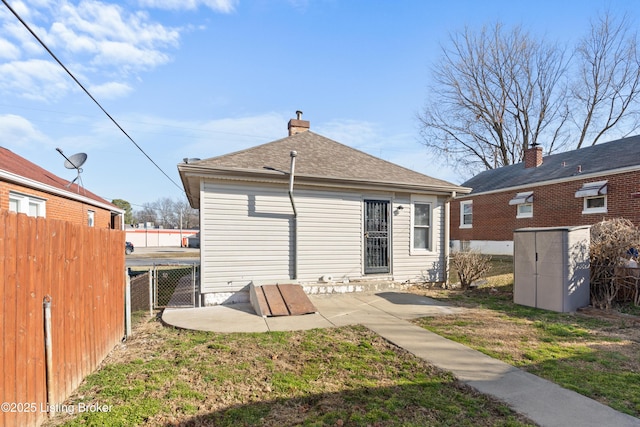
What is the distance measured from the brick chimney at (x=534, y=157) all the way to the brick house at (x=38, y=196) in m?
21.6

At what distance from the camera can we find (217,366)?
12.8ft

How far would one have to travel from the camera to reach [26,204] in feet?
33.2

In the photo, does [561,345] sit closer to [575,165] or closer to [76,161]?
[575,165]

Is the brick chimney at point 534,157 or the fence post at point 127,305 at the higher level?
the brick chimney at point 534,157

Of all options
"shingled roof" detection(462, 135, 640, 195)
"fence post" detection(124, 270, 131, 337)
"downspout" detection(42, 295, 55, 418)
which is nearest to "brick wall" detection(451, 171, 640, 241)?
"shingled roof" detection(462, 135, 640, 195)

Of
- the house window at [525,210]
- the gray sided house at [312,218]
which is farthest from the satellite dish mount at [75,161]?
the house window at [525,210]

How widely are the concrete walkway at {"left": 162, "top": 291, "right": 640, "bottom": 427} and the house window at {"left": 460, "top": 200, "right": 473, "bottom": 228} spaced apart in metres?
13.7

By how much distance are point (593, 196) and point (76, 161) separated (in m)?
20.1

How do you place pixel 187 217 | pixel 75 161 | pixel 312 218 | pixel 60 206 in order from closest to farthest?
pixel 312 218 → pixel 75 161 → pixel 60 206 → pixel 187 217

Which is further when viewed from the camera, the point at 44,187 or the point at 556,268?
the point at 44,187

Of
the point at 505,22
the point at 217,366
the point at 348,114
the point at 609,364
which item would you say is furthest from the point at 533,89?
the point at 217,366

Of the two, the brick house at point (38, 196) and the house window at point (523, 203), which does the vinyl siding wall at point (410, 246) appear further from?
the brick house at point (38, 196)

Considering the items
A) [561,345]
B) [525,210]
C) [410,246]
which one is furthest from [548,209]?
[561,345]

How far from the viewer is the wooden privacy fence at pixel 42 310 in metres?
2.30
